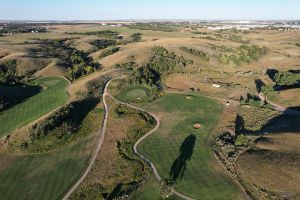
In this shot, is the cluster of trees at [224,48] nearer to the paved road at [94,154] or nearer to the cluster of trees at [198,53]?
the cluster of trees at [198,53]

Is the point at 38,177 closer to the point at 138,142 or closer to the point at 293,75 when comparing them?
the point at 138,142

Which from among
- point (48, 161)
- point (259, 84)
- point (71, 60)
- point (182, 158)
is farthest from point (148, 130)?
point (71, 60)

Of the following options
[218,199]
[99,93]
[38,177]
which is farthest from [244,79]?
[38,177]

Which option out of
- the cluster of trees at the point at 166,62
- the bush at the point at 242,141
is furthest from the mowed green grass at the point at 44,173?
the cluster of trees at the point at 166,62

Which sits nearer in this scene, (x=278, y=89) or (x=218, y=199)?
(x=218, y=199)

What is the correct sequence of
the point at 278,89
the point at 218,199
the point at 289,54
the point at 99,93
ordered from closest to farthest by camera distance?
the point at 218,199 < the point at 99,93 < the point at 278,89 < the point at 289,54

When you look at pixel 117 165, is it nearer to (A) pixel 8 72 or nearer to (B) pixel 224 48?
(A) pixel 8 72

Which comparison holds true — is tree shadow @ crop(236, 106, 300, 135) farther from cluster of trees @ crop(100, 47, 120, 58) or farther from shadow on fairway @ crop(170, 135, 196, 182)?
cluster of trees @ crop(100, 47, 120, 58)
